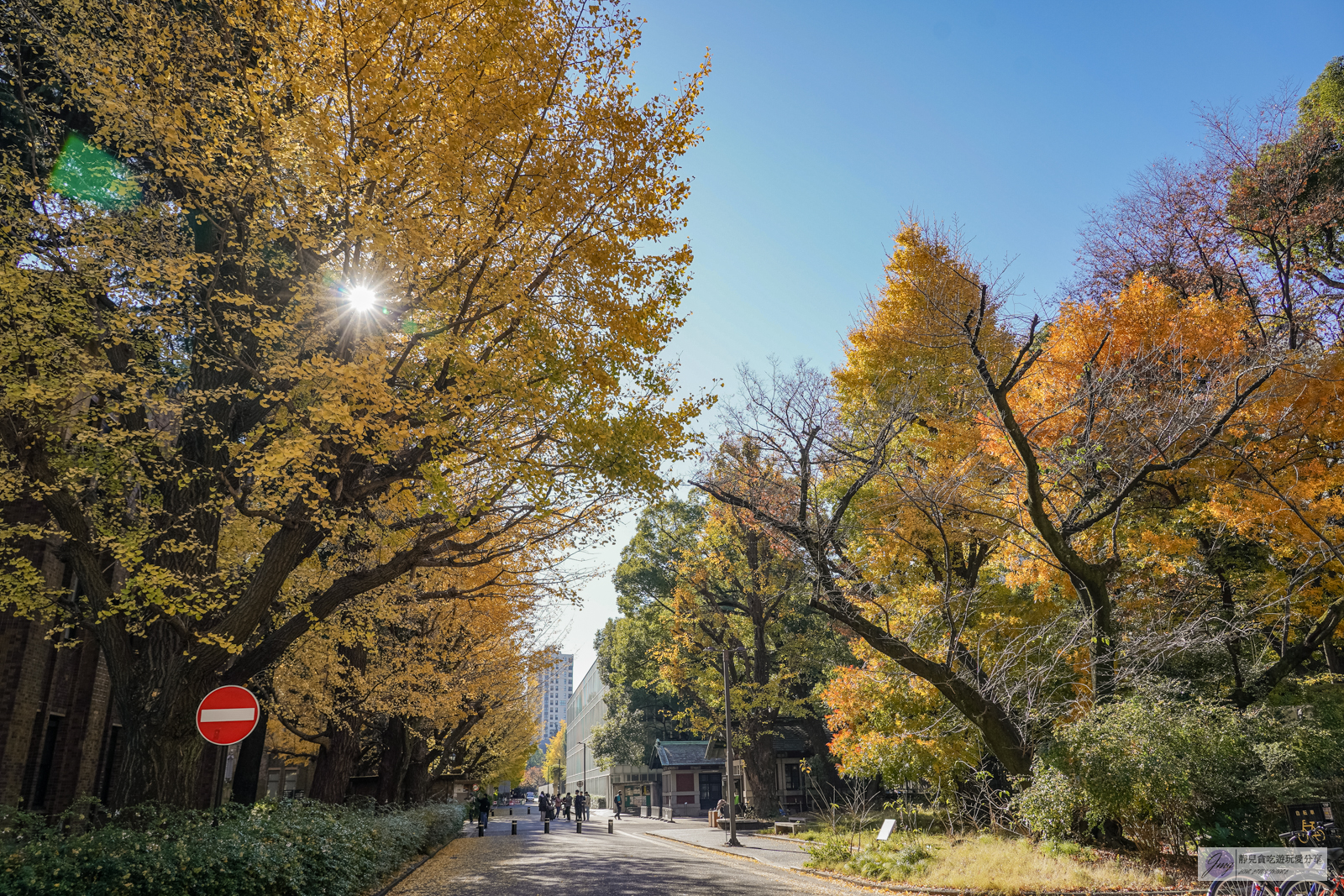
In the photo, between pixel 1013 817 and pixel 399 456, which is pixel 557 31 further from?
pixel 1013 817

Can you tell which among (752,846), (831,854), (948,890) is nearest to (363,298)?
(948,890)

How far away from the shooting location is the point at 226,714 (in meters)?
8.46

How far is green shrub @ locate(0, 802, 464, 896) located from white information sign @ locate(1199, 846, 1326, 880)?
10537mm

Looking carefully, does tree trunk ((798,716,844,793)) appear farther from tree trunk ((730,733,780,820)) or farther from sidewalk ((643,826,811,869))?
sidewalk ((643,826,811,869))

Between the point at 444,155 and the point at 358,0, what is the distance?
1784mm

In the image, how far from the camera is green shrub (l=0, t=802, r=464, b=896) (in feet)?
20.4

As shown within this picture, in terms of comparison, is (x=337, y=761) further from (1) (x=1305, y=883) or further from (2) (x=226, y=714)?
(1) (x=1305, y=883)

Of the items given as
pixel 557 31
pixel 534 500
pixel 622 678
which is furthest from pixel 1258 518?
pixel 622 678

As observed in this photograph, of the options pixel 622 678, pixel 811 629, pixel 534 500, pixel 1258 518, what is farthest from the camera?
pixel 622 678

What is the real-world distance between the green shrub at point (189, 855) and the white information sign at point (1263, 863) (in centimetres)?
1054

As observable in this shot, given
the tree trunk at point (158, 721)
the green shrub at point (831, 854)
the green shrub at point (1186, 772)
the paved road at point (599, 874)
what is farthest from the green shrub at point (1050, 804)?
the tree trunk at point (158, 721)

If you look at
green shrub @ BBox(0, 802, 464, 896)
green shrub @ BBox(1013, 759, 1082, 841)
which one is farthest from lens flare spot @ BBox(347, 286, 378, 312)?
green shrub @ BBox(1013, 759, 1082, 841)

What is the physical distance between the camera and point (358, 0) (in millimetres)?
7484

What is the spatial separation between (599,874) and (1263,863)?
37.2 ft
